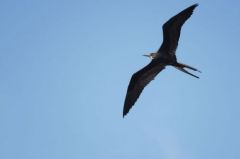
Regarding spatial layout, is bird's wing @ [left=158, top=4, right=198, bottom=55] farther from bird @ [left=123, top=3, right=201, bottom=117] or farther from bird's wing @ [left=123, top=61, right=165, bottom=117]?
bird's wing @ [left=123, top=61, right=165, bottom=117]

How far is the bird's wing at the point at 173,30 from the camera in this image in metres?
15.2

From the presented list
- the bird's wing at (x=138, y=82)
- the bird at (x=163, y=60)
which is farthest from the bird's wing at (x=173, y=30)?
the bird's wing at (x=138, y=82)

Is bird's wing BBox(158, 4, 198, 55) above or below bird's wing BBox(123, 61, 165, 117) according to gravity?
above

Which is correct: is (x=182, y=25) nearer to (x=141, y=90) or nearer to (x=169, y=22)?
(x=169, y=22)

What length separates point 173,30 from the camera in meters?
15.7

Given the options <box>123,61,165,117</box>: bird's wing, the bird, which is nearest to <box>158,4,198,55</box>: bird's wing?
the bird

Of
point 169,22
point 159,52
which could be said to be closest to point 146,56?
point 159,52

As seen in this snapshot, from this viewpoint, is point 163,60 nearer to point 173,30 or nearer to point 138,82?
point 173,30

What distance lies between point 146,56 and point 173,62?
1369 mm

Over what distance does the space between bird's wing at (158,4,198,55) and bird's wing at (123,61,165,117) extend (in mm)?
824

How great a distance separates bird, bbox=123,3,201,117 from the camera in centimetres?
1545

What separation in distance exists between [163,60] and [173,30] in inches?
48.8

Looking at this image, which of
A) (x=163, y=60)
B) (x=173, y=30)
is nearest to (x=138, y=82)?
(x=163, y=60)

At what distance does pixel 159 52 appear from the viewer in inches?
644
